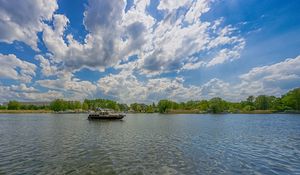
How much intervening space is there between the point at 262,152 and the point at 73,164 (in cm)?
2230

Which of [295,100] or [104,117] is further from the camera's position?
[295,100]

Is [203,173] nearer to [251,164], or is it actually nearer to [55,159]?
[251,164]

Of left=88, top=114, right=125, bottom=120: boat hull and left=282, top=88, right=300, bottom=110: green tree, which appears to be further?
left=282, top=88, right=300, bottom=110: green tree

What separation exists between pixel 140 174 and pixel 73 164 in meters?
6.87

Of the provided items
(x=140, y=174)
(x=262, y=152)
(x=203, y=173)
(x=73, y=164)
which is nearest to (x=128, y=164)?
(x=140, y=174)

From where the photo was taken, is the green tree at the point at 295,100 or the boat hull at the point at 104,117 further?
the green tree at the point at 295,100

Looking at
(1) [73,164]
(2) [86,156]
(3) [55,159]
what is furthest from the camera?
(2) [86,156]

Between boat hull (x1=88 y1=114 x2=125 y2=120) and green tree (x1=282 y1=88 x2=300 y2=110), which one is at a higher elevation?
green tree (x1=282 y1=88 x2=300 y2=110)

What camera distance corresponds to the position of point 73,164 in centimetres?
1836

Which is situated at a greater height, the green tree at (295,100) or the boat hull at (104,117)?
the green tree at (295,100)

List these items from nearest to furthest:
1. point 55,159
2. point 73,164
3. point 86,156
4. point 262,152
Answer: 1. point 73,164
2. point 55,159
3. point 86,156
4. point 262,152

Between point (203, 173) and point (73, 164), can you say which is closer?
point (203, 173)

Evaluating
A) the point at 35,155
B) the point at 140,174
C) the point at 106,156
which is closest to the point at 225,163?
the point at 140,174

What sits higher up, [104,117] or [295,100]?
[295,100]
